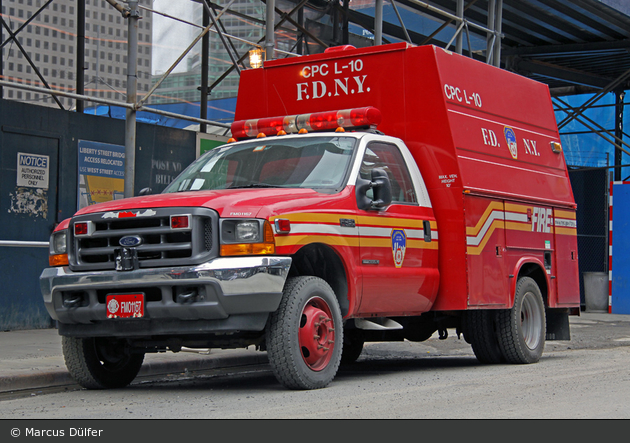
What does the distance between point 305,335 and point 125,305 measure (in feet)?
4.79

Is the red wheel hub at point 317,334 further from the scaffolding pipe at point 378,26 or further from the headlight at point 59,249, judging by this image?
the scaffolding pipe at point 378,26

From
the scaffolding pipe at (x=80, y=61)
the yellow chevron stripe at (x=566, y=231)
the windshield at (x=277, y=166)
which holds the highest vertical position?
the scaffolding pipe at (x=80, y=61)

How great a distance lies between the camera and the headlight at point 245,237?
6.71m

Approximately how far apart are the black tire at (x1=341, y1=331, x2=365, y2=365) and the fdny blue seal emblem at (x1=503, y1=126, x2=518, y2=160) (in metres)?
2.83

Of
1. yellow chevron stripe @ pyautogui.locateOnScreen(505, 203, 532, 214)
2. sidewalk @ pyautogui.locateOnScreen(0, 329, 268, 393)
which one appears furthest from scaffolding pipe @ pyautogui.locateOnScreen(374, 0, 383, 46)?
sidewalk @ pyautogui.locateOnScreen(0, 329, 268, 393)

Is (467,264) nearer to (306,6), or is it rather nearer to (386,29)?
(306,6)

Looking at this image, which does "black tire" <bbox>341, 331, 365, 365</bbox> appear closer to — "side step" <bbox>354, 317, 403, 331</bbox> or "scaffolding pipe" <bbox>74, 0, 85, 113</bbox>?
"side step" <bbox>354, 317, 403, 331</bbox>

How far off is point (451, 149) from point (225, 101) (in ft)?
31.1

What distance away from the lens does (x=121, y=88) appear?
15984 millimetres

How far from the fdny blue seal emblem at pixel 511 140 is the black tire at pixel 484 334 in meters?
1.90

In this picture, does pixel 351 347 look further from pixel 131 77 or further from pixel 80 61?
pixel 80 61

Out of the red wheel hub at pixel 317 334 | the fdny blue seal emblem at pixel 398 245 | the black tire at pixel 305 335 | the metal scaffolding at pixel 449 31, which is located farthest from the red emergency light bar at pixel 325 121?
the metal scaffolding at pixel 449 31

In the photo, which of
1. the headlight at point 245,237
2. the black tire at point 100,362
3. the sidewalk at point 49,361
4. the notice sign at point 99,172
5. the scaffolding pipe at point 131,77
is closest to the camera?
the headlight at point 245,237

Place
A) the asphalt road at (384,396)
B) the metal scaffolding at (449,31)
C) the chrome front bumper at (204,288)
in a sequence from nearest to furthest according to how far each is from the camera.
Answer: the asphalt road at (384,396) → the chrome front bumper at (204,288) → the metal scaffolding at (449,31)
